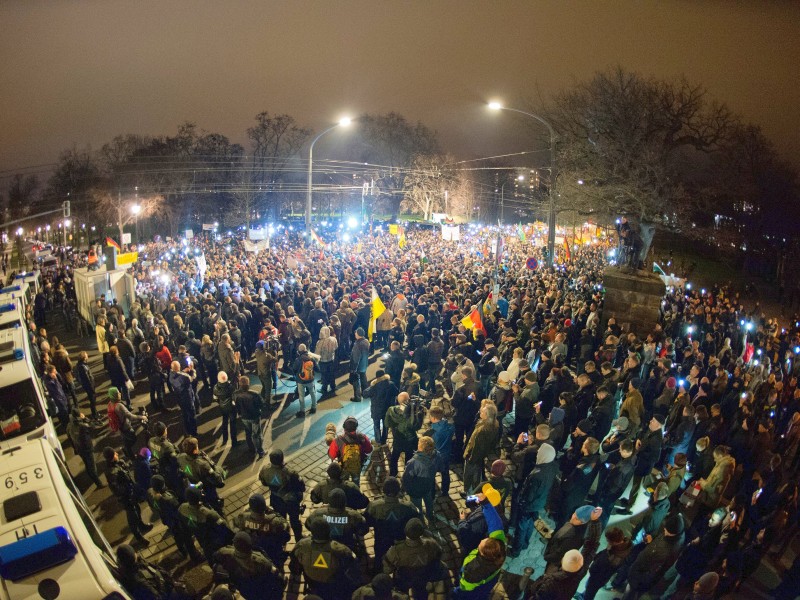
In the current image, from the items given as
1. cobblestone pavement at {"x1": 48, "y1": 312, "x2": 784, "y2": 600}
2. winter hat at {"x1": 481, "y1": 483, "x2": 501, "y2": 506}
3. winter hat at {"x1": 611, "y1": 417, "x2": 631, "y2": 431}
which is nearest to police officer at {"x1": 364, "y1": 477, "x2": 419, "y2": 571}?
winter hat at {"x1": 481, "y1": 483, "x2": 501, "y2": 506}

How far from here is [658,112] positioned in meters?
20.6

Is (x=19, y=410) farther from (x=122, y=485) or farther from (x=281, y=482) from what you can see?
(x=281, y=482)

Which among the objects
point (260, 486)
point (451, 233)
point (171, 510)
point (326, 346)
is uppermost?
point (451, 233)

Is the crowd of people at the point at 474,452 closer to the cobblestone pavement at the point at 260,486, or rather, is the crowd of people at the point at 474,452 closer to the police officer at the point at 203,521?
the police officer at the point at 203,521

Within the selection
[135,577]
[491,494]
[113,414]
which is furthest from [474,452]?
[113,414]

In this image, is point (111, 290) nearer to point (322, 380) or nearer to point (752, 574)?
point (322, 380)

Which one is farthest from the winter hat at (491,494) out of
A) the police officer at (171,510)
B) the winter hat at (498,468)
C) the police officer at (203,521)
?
the police officer at (171,510)

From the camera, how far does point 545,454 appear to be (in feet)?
18.4

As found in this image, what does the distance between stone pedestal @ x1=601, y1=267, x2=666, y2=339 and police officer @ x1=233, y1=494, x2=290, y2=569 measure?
11507 mm

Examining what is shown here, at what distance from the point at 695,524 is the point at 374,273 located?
1270 centimetres

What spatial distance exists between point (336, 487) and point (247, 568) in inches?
45.8

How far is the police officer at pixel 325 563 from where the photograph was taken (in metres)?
4.07

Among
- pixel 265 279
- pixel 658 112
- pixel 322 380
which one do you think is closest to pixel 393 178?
pixel 658 112

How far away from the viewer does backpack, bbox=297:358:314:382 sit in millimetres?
9106
